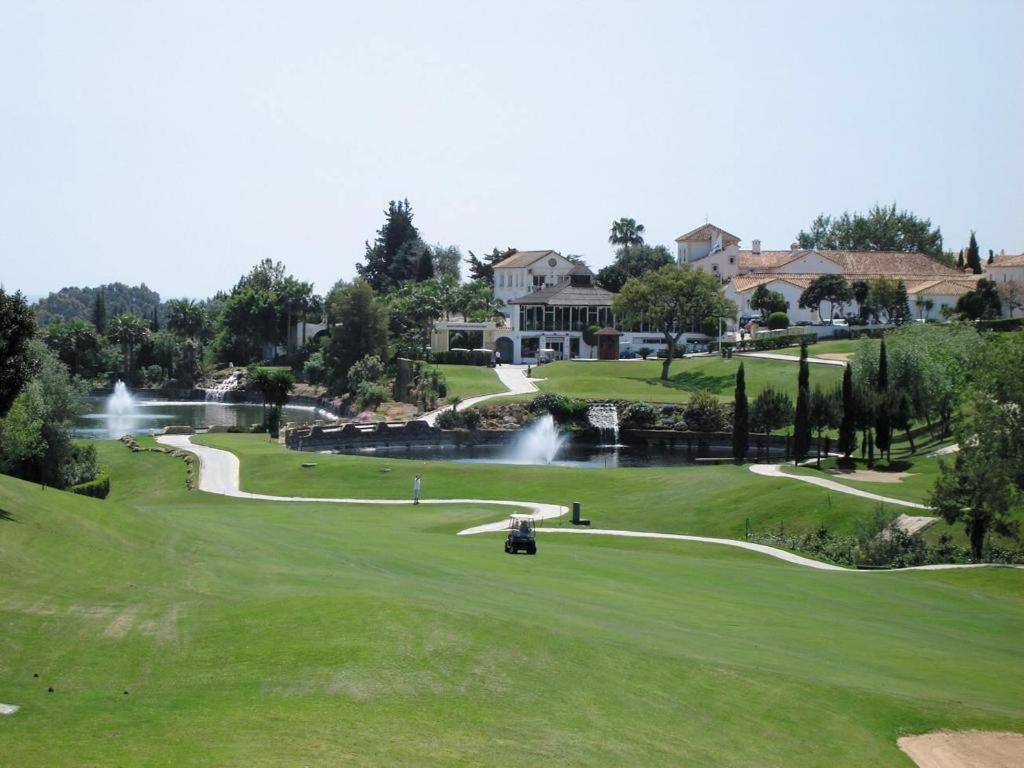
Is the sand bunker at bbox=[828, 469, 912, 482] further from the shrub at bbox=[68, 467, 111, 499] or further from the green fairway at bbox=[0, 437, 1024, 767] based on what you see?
the shrub at bbox=[68, 467, 111, 499]

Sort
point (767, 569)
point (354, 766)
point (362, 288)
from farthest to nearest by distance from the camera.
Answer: point (362, 288) → point (767, 569) → point (354, 766)

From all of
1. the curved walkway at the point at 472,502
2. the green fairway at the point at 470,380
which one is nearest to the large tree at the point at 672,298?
the green fairway at the point at 470,380

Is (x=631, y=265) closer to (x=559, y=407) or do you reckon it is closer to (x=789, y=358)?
(x=789, y=358)

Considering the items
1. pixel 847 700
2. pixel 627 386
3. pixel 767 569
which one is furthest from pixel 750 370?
pixel 847 700

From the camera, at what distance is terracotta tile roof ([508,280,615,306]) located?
127m

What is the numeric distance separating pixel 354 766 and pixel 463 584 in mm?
13794

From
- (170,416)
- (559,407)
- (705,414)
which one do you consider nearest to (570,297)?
(559,407)

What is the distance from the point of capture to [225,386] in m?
130

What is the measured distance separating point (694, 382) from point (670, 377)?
10.6 ft

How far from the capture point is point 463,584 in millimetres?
27484

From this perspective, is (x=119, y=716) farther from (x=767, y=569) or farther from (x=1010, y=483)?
(x=1010, y=483)

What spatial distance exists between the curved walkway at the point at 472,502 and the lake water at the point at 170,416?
948 inches

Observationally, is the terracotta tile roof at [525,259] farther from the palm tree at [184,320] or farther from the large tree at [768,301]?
the palm tree at [184,320]

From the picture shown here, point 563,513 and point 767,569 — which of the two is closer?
point 767,569
